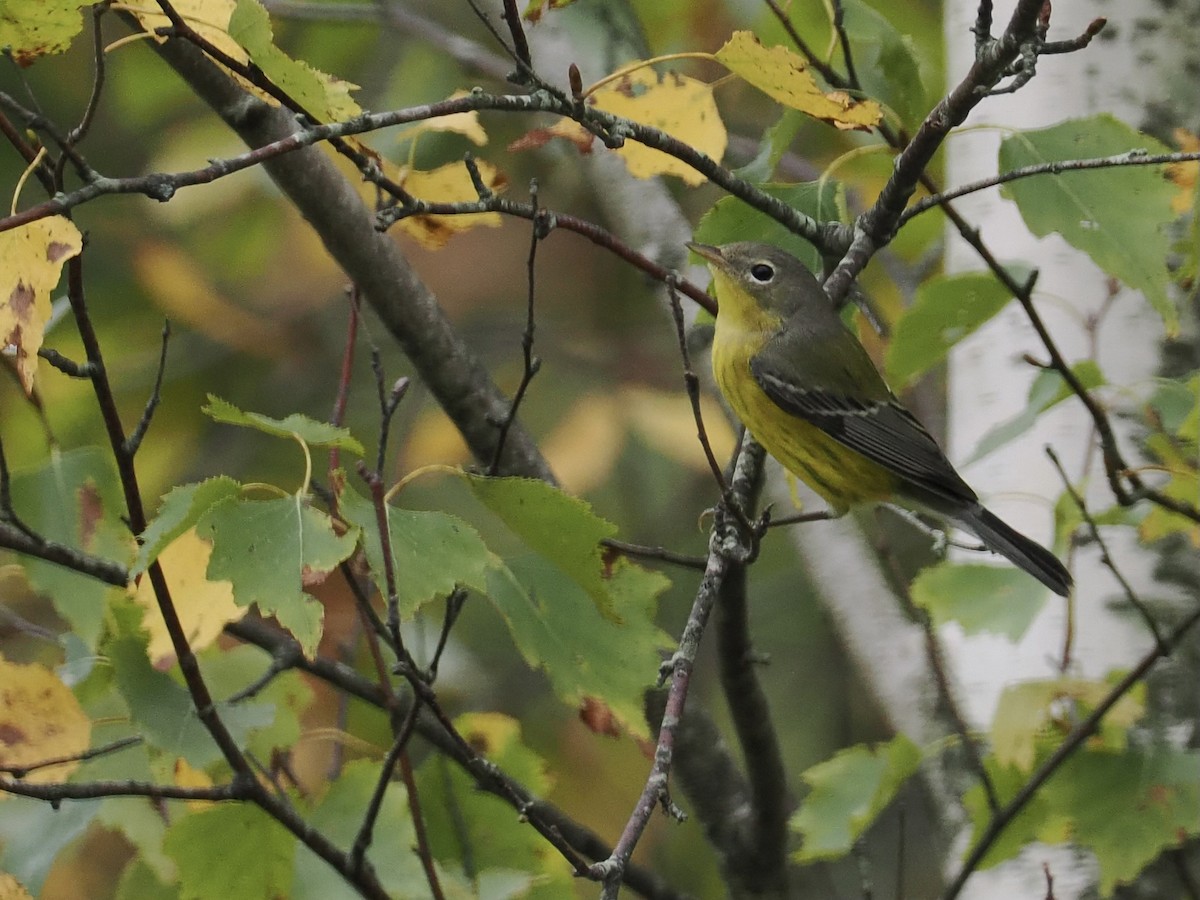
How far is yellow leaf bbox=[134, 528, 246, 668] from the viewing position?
1.82 m


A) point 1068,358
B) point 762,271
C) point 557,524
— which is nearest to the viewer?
point 557,524

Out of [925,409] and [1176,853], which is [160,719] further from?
[925,409]

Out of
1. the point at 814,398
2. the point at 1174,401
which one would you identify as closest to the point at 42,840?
the point at 814,398

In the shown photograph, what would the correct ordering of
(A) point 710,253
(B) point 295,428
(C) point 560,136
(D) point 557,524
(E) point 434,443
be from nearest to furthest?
(B) point 295,428, (D) point 557,524, (C) point 560,136, (A) point 710,253, (E) point 434,443

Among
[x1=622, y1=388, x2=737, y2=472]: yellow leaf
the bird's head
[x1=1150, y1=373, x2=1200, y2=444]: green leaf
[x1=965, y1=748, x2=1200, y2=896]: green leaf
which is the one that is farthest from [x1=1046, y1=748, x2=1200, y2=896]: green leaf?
[x1=622, y1=388, x2=737, y2=472]: yellow leaf

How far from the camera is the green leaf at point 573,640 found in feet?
6.08

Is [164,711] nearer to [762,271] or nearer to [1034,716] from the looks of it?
[1034,716]

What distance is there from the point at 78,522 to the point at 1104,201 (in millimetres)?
1588

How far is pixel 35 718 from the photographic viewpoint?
181 cm

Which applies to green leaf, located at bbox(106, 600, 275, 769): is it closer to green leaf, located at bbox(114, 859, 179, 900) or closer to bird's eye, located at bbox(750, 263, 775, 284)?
green leaf, located at bbox(114, 859, 179, 900)

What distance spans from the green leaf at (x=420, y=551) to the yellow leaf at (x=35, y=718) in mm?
549

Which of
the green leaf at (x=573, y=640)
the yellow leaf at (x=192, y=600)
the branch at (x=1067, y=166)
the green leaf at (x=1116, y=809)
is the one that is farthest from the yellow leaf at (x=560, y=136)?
the green leaf at (x=1116, y=809)

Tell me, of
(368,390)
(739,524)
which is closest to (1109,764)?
(739,524)

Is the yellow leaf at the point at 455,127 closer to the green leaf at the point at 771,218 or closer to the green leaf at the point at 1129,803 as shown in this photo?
the green leaf at the point at 771,218
